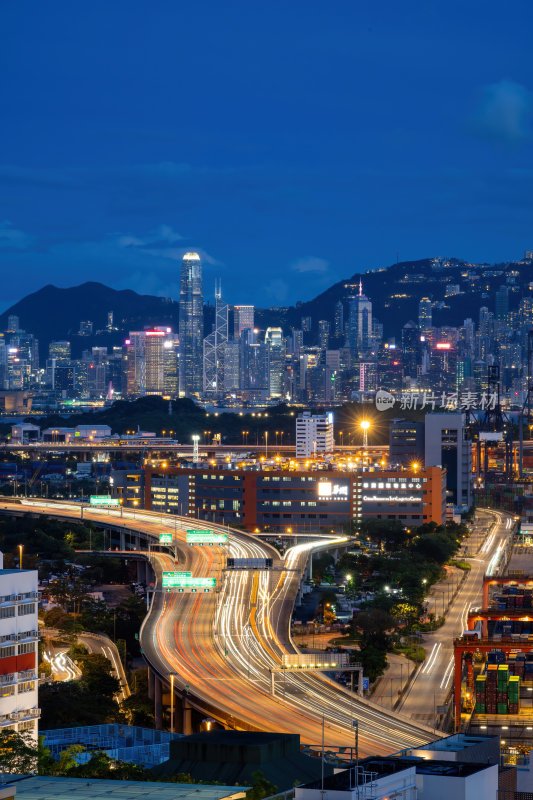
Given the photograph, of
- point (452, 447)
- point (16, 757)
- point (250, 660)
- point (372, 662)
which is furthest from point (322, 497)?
point (16, 757)

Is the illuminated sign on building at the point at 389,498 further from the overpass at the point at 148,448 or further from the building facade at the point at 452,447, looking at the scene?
the overpass at the point at 148,448

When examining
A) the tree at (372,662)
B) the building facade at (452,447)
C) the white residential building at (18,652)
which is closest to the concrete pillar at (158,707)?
the white residential building at (18,652)

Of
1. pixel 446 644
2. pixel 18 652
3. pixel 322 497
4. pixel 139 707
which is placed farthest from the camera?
pixel 322 497

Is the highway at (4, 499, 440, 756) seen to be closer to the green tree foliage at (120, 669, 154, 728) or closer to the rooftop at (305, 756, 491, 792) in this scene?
the green tree foliage at (120, 669, 154, 728)

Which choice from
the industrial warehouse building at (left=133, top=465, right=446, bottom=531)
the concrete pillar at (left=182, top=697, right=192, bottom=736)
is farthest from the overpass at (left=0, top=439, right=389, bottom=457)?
the concrete pillar at (left=182, top=697, right=192, bottom=736)

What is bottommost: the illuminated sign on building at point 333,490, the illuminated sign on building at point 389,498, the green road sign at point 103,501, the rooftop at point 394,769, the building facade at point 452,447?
the rooftop at point 394,769

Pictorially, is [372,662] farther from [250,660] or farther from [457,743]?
[457,743]

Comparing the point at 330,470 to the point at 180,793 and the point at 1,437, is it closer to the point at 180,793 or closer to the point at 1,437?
the point at 180,793
